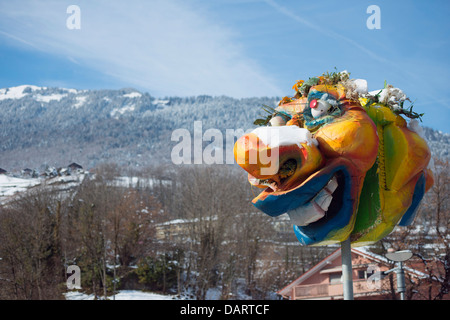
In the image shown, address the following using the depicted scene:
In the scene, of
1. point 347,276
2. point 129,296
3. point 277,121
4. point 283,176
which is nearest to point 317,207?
point 283,176

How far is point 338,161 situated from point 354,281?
72.9 ft

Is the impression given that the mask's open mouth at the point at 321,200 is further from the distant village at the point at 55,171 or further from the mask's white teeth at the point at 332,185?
the distant village at the point at 55,171

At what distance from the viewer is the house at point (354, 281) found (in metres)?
27.8

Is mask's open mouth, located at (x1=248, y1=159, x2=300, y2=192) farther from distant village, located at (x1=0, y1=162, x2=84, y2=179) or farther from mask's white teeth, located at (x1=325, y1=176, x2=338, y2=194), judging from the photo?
distant village, located at (x1=0, y1=162, x2=84, y2=179)

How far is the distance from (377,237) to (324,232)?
0.94 metres

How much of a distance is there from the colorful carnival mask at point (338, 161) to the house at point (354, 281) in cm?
2010

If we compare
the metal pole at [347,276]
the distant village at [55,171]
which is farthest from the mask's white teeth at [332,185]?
the distant village at [55,171]

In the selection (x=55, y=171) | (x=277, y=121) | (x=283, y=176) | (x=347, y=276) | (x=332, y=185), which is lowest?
(x=347, y=276)

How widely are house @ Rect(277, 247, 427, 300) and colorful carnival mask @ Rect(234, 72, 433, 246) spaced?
20102 millimetres

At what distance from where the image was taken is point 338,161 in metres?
6.87

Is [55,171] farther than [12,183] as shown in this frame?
Yes

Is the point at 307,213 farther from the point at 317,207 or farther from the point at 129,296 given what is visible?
the point at 129,296

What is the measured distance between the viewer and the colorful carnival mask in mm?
6758
